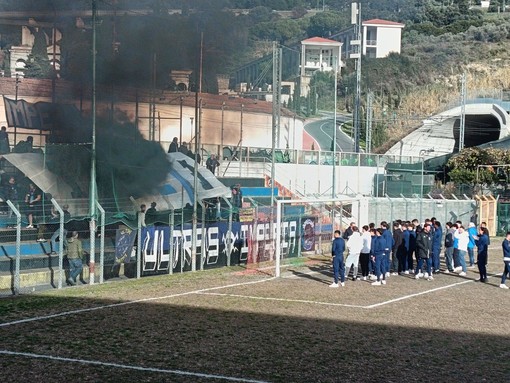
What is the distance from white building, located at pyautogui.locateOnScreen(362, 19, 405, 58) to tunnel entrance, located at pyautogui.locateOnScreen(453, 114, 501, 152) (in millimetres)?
55121

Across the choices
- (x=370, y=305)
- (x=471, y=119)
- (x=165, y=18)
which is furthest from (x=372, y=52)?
(x=370, y=305)

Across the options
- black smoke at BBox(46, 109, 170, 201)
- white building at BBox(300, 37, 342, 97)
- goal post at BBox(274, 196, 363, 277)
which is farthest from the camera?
white building at BBox(300, 37, 342, 97)

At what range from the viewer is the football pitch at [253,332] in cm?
1401

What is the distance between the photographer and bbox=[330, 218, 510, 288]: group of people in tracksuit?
2598 centimetres

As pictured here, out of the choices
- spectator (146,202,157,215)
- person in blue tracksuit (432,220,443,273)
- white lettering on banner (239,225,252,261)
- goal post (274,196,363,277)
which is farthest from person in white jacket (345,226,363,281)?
→ spectator (146,202,157,215)

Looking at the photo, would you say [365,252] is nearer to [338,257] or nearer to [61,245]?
[338,257]

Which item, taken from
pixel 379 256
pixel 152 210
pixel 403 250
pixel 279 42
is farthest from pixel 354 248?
pixel 279 42

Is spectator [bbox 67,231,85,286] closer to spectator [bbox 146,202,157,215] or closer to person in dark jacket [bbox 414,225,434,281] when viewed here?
spectator [bbox 146,202,157,215]

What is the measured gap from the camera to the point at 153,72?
32.6 meters

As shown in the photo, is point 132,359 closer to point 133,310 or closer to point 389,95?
point 133,310

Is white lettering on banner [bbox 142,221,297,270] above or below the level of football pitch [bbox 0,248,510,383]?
above

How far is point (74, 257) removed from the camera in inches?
916

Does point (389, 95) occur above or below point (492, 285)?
above

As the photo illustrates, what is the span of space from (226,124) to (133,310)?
26959 mm
